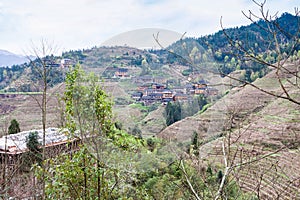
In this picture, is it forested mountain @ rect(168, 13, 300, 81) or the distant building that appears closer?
forested mountain @ rect(168, 13, 300, 81)

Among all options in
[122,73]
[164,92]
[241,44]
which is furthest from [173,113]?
[241,44]

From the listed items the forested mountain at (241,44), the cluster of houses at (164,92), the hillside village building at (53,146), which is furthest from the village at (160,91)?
the hillside village building at (53,146)

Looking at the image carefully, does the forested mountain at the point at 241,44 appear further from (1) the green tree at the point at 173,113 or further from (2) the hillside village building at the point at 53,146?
(2) the hillside village building at the point at 53,146

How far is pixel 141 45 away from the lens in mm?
2391

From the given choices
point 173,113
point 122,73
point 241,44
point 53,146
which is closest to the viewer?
point 241,44

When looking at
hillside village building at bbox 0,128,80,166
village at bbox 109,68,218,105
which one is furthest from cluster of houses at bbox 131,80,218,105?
Answer: hillside village building at bbox 0,128,80,166

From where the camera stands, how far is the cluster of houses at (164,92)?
7.33 ft

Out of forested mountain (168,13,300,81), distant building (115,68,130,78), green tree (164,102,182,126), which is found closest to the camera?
forested mountain (168,13,300,81)

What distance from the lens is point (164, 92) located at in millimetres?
2275

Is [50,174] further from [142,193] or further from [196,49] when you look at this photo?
[196,49]

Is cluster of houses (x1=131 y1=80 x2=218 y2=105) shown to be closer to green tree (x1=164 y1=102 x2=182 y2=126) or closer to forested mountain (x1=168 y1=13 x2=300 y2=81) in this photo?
green tree (x1=164 y1=102 x2=182 y2=126)

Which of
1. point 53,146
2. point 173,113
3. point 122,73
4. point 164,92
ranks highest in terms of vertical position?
point 122,73

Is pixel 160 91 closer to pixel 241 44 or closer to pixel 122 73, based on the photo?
pixel 122 73

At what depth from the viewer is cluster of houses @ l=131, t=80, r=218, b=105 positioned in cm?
223
